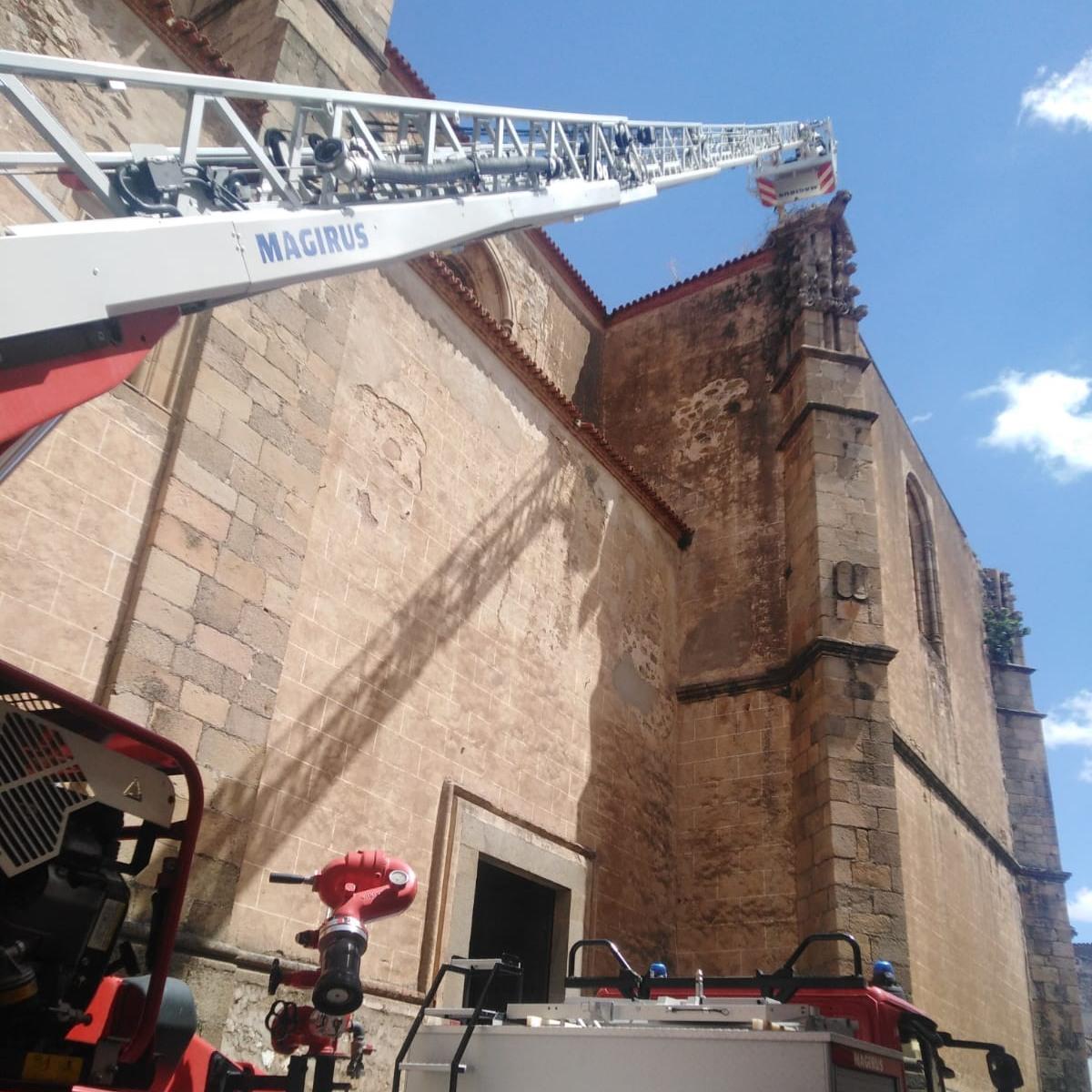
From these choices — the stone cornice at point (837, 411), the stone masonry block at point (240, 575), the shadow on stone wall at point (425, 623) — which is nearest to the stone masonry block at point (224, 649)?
the stone masonry block at point (240, 575)

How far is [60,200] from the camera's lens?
586cm

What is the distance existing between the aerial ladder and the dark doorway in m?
5.51

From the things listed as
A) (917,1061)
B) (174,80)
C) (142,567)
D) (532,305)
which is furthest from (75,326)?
(532,305)

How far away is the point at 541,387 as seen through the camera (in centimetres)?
1049

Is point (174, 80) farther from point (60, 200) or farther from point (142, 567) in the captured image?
point (142, 567)

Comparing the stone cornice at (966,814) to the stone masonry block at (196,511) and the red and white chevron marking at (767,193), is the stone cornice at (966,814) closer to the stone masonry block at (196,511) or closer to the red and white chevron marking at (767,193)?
the stone masonry block at (196,511)

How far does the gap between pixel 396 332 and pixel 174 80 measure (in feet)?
14.7

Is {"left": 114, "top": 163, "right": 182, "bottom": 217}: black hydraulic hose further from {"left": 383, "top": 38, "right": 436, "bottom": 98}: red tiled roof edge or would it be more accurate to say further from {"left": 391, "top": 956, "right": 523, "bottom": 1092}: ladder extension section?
{"left": 383, "top": 38, "right": 436, "bottom": 98}: red tiled roof edge

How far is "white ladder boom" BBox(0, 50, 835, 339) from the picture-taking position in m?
3.38

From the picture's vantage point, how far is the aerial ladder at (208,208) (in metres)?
3.27

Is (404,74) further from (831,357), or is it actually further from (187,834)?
(187,834)

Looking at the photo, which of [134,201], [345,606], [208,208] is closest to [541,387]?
[345,606]

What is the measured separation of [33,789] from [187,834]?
2.26ft

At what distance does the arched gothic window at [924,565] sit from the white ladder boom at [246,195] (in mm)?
9134
